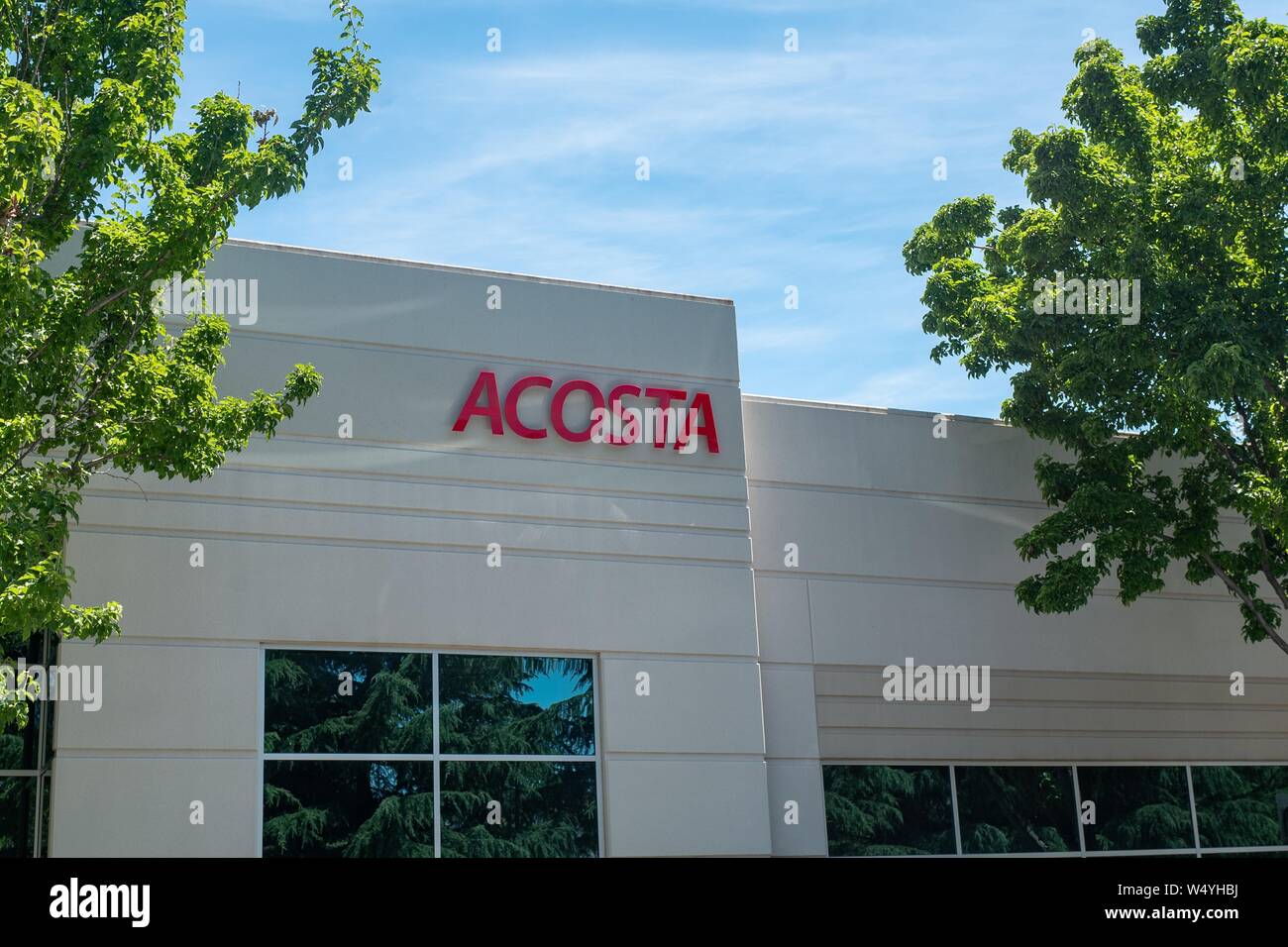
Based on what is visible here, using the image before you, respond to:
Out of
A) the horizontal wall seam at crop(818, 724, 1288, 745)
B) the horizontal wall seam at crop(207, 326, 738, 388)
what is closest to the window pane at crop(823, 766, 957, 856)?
the horizontal wall seam at crop(818, 724, 1288, 745)

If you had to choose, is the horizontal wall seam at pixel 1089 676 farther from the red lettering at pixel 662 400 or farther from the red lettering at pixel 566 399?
the red lettering at pixel 566 399

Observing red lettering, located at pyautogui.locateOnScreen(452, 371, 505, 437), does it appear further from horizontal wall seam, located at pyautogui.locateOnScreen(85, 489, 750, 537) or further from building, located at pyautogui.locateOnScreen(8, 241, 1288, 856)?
horizontal wall seam, located at pyautogui.locateOnScreen(85, 489, 750, 537)

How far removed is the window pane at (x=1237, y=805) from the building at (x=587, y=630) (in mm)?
51

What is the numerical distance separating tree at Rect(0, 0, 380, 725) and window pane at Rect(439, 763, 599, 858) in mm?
4653

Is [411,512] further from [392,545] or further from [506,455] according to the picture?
[506,455]

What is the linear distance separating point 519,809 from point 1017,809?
707cm

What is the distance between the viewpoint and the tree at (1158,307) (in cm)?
1591

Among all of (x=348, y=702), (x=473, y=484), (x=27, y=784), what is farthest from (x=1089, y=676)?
(x=27, y=784)

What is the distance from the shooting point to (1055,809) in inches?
724

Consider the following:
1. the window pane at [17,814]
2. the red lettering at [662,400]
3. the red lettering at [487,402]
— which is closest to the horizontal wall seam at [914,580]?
the red lettering at [662,400]

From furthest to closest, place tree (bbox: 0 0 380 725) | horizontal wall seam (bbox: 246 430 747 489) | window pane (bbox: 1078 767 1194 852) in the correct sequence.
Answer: window pane (bbox: 1078 767 1194 852)
horizontal wall seam (bbox: 246 430 747 489)
tree (bbox: 0 0 380 725)

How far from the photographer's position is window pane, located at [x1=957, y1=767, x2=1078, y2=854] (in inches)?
702

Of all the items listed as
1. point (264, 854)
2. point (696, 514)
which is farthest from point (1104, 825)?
point (264, 854)
